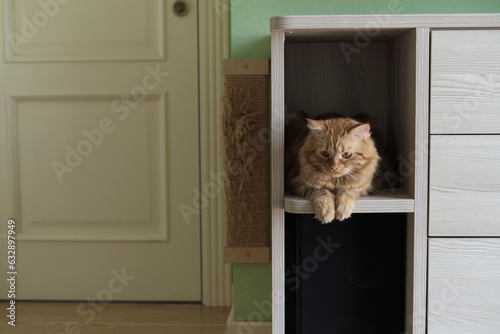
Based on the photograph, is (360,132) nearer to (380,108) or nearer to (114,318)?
(380,108)

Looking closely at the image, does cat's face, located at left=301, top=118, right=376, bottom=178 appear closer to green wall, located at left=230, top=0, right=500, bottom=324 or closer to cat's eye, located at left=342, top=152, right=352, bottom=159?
cat's eye, located at left=342, top=152, right=352, bottom=159

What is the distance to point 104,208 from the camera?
2.00 meters

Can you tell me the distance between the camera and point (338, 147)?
1.23 metres

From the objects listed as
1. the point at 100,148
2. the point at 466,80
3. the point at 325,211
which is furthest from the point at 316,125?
the point at 100,148

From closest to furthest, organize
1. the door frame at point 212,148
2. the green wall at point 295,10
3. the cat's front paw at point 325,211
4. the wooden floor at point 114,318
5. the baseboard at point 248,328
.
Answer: the cat's front paw at point 325,211
the green wall at point 295,10
the baseboard at point 248,328
the wooden floor at point 114,318
the door frame at point 212,148

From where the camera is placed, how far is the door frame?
189 cm

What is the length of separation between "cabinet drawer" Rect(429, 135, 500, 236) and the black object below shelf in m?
0.11

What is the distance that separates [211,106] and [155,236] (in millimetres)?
500

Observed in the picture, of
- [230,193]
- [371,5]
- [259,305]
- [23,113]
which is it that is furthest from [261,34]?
[23,113]

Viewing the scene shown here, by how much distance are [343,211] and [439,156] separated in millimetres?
248

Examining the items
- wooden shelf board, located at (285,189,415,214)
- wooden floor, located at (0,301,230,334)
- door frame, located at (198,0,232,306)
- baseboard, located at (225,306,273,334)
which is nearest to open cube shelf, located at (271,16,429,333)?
wooden shelf board, located at (285,189,415,214)

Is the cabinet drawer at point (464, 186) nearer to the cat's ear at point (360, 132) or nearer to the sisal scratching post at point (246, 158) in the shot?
the cat's ear at point (360, 132)

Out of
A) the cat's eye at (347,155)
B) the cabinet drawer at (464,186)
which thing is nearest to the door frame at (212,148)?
the cat's eye at (347,155)

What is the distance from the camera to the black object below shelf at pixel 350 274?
4.31 feet
